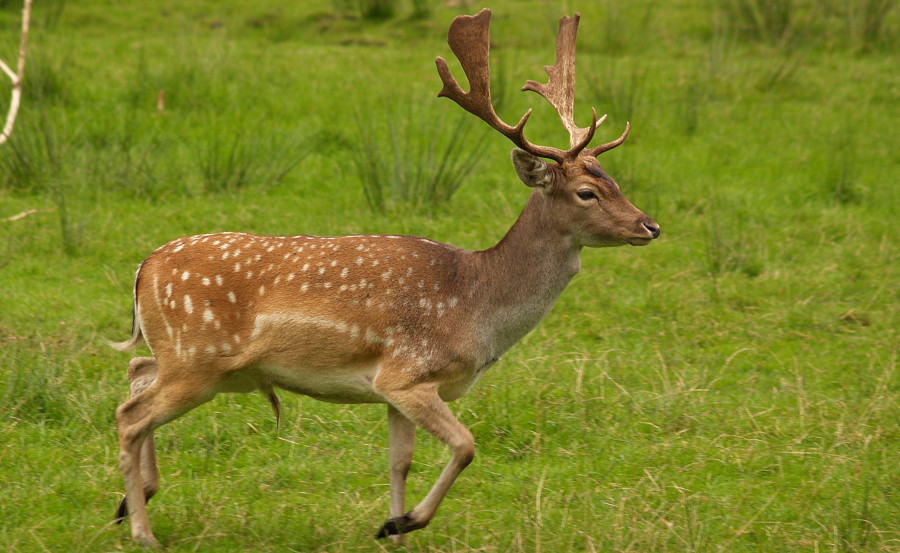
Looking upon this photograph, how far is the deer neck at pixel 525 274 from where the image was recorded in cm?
471

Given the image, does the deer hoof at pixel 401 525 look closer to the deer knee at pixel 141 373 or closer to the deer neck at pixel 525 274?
the deer neck at pixel 525 274

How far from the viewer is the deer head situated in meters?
4.71

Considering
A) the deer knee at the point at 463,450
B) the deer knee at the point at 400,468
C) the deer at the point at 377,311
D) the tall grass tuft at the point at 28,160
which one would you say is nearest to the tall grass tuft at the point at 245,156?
the tall grass tuft at the point at 28,160

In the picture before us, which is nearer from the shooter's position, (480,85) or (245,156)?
(480,85)

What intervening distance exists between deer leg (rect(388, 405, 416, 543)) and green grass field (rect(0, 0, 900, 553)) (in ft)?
0.54

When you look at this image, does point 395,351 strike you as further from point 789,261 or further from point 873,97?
point 873,97

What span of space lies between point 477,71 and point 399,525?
1922 mm

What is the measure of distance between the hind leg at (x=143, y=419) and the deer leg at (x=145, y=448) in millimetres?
99

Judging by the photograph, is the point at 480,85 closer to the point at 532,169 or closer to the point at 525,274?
the point at 532,169

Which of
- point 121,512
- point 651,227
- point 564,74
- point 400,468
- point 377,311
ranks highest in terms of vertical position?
point 564,74

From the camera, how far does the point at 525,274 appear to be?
477 centimetres

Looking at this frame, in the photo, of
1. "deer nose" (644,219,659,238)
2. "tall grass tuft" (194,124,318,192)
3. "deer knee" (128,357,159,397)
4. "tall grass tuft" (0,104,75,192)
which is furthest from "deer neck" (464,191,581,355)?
"tall grass tuft" (0,104,75,192)

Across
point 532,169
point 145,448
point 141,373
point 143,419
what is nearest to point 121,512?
point 145,448

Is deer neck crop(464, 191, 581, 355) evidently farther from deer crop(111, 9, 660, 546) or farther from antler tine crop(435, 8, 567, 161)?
antler tine crop(435, 8, 567, 161)
